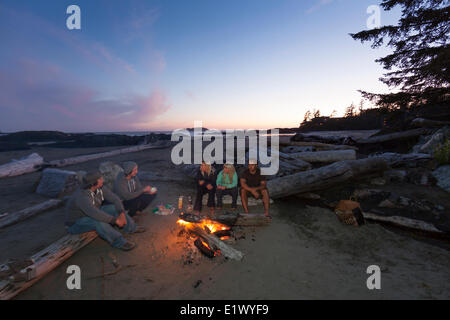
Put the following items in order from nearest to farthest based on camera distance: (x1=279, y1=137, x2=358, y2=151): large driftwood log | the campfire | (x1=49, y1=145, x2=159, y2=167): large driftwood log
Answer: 1. the campfire
2. (x1=279, y1=137, x2=358, y2=151): large driftwood log
3. (x1=49, y1=145, x2=159, y2=167): large driftwood log

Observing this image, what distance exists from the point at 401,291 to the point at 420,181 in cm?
566

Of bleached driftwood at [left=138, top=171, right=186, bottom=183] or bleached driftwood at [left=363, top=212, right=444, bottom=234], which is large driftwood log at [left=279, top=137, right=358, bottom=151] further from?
bleached driftwood at [left=138, top=171, right=186, bottom=183]

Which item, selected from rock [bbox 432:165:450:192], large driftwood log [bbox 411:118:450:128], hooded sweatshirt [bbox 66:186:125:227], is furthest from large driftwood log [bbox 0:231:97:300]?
large driftwood log [bbox 411:118:450:128]

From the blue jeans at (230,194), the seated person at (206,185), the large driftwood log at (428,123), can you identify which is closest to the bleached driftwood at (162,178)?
the seated person at (206,185)

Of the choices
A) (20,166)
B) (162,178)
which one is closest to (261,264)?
(162,178)

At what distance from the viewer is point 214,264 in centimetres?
365

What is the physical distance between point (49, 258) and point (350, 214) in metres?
6.71

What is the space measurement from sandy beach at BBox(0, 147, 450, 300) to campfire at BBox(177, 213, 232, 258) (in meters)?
0.17

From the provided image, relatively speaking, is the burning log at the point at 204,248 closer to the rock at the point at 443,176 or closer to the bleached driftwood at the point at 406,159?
the rock at the point at 443,176

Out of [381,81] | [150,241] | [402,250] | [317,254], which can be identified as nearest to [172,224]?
[150,241]

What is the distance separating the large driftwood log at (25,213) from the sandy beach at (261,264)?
0.18 metres

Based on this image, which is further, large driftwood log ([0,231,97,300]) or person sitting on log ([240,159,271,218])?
person sitting on log ([240,159,271,218])

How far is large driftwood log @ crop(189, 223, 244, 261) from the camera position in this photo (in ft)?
12.6
